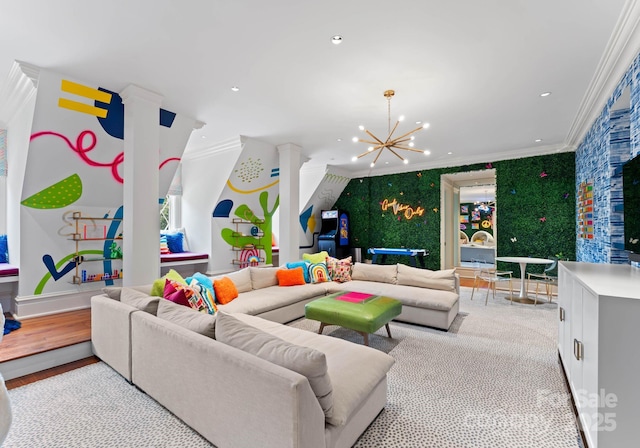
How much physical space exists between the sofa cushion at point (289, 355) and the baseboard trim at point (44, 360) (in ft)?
7.06

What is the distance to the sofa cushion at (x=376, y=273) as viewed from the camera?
185 inches

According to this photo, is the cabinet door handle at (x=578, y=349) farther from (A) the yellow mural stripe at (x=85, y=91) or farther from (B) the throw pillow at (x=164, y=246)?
(B) the throw pillow at (x=164, y=246)

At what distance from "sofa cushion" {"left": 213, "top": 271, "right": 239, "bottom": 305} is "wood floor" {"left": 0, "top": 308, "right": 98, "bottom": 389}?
4.28 feet

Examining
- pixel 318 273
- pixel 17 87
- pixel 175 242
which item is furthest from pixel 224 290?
pixel 17 87

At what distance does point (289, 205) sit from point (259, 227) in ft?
4.01

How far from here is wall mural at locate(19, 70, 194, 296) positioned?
3.47 m

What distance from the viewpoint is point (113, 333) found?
2.66 metres

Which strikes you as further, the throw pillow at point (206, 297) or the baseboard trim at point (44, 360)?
the throw pillow at point (206, 297)

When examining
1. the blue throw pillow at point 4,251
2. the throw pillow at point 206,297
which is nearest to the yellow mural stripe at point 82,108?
the blue throw pillow at point 4,251

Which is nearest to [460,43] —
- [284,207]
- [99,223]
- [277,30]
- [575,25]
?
[575,25]

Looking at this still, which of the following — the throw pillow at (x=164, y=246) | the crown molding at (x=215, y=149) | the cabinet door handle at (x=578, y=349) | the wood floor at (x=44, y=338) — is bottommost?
the wood floor at (x=44, y=338)

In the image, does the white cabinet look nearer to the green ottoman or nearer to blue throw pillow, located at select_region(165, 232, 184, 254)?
the green ottoman

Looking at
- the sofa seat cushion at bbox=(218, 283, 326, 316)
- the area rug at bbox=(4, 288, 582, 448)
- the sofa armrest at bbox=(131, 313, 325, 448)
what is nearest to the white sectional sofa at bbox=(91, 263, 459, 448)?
the sofa armrest at bbox=(131, 313, 325, 448)

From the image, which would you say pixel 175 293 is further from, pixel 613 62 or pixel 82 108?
pixel 613 62
